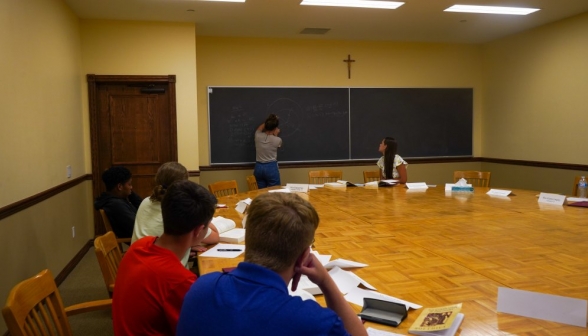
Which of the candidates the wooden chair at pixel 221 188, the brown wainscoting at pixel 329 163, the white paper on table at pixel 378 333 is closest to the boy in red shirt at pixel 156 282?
the white paper on table at pixel 378 333

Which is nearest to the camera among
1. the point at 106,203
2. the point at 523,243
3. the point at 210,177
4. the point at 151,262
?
the point at 151,262

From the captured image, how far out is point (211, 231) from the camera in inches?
101

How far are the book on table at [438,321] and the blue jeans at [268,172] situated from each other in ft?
14.7

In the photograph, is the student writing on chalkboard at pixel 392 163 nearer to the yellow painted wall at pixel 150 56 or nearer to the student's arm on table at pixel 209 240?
the yellow painted wall at pixel 150 56

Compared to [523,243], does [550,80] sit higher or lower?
higher

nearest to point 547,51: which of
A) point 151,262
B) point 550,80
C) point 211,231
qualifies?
point 550,80

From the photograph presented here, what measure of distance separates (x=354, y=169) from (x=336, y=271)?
195 inches

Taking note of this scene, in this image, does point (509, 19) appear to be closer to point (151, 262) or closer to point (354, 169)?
point (354, 169)

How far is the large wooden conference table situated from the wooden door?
1.92m

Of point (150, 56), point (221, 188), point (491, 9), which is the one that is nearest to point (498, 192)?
point (491, 9)

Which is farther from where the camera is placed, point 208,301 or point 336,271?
point 336,271

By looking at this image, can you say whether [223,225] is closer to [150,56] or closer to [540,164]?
[150,56]

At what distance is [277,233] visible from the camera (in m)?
1.13

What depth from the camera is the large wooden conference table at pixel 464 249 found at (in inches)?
67.6
